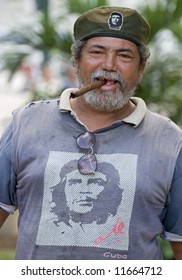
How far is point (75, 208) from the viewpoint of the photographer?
2.83m

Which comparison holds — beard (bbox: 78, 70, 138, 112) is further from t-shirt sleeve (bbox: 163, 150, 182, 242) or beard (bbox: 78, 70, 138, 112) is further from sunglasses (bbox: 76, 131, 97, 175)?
t-shirt sleeve (bbox: 163, 150, 182, 242)

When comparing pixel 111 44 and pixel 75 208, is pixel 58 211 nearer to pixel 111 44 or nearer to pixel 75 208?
pixel 75 208

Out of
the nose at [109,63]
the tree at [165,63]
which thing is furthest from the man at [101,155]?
the tree at [165,63]

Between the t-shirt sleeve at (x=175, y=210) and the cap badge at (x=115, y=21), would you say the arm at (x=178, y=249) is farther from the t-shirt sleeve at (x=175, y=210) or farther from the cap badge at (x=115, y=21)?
the cap badge at (x=115, y=21)

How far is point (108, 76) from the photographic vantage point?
9.50 feet

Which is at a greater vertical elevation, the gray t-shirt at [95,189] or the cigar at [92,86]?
the cigar at [92,86]

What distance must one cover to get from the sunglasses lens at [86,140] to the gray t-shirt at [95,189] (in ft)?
0.08

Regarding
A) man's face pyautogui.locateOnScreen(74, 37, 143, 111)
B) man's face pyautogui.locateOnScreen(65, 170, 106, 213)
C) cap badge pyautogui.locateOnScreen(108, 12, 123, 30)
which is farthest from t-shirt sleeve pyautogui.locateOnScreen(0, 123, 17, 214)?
cap badge pyautogui.locateOnScreen(108, 12, 123, 30)

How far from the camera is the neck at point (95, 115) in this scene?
2984 mm

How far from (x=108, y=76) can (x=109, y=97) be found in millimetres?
90

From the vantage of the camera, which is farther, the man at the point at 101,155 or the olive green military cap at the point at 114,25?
the olive green military cap at the point at 114,25

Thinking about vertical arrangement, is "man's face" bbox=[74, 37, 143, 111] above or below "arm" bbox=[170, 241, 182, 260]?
above

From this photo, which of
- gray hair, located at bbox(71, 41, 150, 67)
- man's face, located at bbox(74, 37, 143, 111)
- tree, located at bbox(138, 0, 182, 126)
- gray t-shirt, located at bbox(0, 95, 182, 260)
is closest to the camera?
gray t-shirt, located at bbox(0, 95, 182, 260)

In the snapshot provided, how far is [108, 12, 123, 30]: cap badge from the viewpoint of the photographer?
294 centimetres
